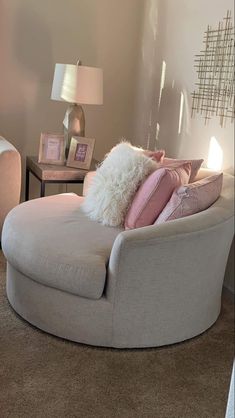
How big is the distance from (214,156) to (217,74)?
46 centimetres

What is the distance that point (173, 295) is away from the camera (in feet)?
7.00

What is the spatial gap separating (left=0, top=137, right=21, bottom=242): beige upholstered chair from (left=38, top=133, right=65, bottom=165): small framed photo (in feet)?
0.89

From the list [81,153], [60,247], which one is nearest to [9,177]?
[81,153]

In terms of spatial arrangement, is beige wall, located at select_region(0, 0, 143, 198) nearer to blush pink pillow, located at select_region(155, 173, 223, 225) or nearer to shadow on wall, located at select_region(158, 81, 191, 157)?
shadow on wall, located at select_region(158, 81, 191, 157)

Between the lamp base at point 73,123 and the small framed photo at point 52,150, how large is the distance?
7cm

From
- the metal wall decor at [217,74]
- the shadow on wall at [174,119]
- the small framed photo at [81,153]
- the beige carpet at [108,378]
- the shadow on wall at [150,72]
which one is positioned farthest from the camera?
the shadow on wall at [150,72]

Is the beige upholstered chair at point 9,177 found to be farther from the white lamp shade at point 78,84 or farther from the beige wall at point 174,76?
the beige wall at point 174,76

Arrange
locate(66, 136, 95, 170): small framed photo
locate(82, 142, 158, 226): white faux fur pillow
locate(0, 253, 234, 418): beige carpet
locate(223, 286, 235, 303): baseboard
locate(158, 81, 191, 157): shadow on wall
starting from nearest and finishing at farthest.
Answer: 1. locate(0, 253, 234, 418): beige carpet
2. locate(82, 142, 158, 226): white faux fur pillow
3. locate(223, 286, 235, 303): baseboard
4. locate(158, 81, 191, 157): shadow on wall
5. locate(66, 136, 95, 170): small framed photo

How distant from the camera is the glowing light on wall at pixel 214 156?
8.93ft

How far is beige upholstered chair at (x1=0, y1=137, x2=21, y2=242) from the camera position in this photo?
2953 mm

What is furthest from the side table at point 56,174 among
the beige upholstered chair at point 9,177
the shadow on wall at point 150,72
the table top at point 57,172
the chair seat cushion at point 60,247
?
the shadow on wall at point 150,72

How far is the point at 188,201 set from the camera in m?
2.18

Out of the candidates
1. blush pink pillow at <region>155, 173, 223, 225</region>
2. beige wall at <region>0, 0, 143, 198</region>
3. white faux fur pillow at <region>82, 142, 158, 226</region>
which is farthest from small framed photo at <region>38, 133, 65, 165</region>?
blush pink pillow at <region>155, 173, 223, 225</region>

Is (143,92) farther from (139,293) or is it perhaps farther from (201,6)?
(139,293)
